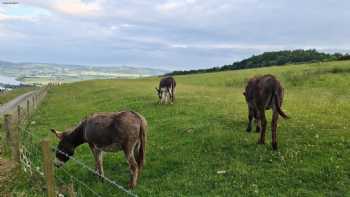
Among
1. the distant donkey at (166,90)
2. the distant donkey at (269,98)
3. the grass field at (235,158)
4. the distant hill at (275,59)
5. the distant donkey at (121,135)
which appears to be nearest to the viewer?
the grass field at (235,158)

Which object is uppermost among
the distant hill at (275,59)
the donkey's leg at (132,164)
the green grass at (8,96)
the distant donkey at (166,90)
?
the distant hill at (275,59)

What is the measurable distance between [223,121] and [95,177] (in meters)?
9.32

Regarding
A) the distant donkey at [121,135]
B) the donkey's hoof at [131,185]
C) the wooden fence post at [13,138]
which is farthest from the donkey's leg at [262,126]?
the wooden fence post at [13,138]

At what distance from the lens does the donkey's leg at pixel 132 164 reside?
11.4m

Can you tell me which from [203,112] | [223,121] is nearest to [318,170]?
[223,121]

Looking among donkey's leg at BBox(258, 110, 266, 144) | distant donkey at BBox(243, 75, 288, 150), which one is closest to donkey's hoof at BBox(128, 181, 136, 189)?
distant donkey at BBox(243, 75, 288, 150)

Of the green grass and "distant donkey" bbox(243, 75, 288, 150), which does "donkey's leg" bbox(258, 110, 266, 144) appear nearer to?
"distant donkey" bbox(243, 75, 288, 150)

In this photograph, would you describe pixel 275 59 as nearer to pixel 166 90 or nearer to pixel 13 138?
pixel 166 90

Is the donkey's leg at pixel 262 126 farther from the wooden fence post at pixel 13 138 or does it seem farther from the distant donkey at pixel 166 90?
the distant donkey at pixel 166 90

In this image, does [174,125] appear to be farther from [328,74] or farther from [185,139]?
[328,74]

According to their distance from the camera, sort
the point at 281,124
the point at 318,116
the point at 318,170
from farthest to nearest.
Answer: the point at 318,116
the point at 281,124
the point at 318,170

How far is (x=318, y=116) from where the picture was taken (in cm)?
2044

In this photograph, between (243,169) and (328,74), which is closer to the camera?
(243,169)

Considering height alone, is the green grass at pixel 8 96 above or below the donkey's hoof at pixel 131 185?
below
